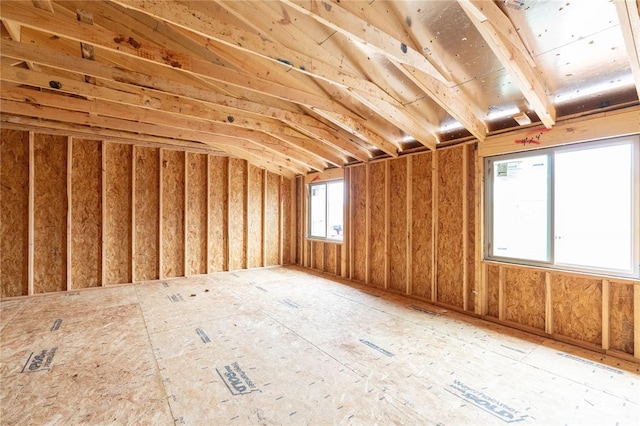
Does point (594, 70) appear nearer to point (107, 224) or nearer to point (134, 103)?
point (134, 103)

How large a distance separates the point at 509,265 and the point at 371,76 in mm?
2915

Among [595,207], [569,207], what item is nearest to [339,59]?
[569,207]

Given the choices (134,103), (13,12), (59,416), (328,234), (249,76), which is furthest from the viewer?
(328,234)

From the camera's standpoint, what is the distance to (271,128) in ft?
15.0

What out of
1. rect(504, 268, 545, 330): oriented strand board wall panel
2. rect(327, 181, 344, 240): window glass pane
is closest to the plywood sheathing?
rect(504, 268, 545, 330): oriented strand board wall panel

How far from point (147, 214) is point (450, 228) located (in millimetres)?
5697

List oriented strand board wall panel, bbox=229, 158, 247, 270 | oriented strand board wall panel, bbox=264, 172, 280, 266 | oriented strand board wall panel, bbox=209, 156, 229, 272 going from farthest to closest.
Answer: oriented strand board wall panel, bbox=264, 172, 280, 266
oriented strand board wall panel, bbox=229, 158, 247, 270
oriented strand board wall panel, bbox=209, 156, 229, 272

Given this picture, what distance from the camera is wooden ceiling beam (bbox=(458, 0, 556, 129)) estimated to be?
1948 mm

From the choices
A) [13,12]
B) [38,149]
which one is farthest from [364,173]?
[38,149]

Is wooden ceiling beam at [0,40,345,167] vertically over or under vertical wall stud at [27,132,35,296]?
over

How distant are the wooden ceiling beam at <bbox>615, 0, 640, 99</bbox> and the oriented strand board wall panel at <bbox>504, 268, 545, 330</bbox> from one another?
2324 millimetres

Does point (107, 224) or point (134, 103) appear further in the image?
point (107, 224)

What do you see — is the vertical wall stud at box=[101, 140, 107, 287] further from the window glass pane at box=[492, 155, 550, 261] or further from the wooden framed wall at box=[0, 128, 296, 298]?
the window glass pane at box=[492, 155, 550, 261]

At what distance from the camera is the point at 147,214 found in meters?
5.79
